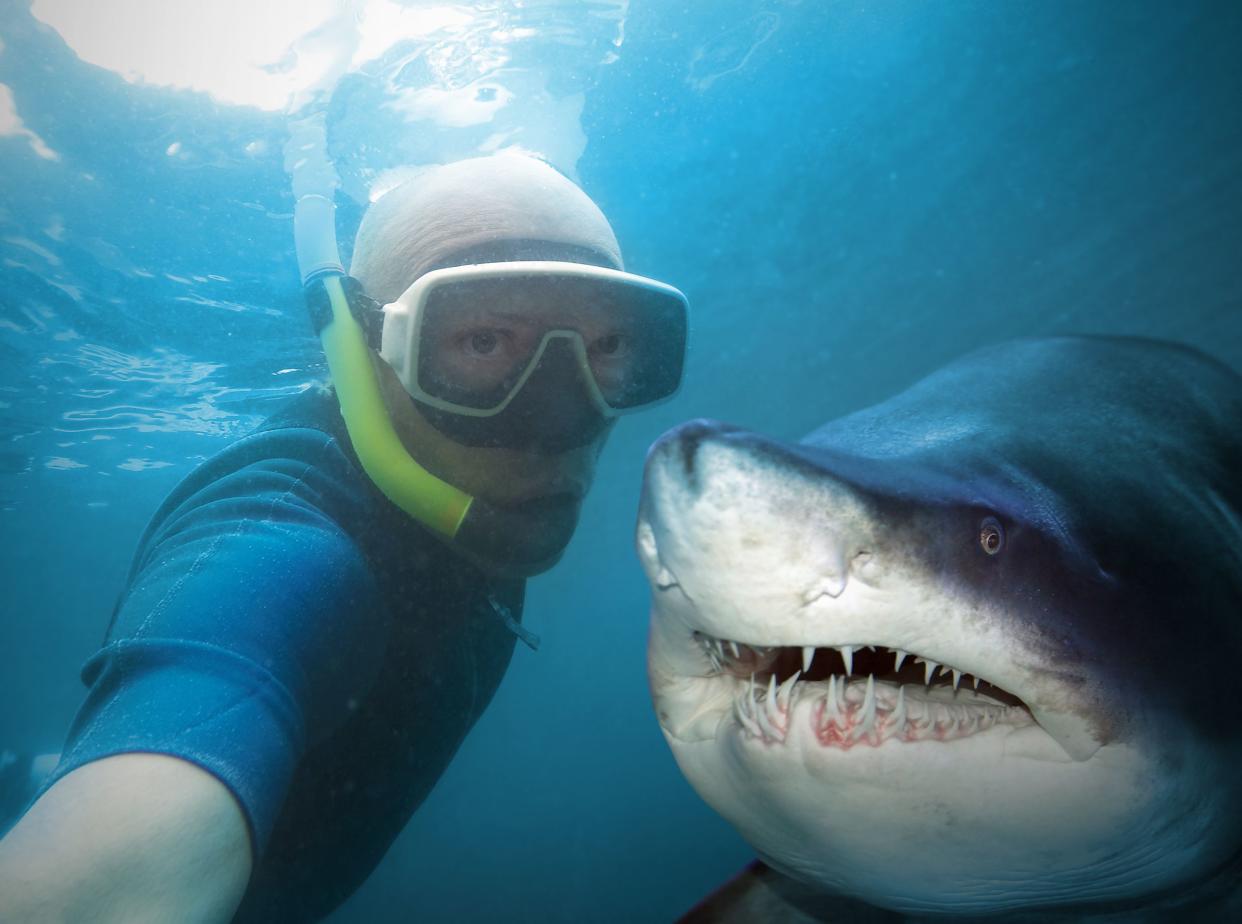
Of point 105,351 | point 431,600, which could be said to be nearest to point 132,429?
point 105,351

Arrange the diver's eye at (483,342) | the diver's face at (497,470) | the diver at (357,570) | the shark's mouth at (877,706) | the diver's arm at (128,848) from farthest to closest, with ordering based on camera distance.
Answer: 1. the diver's eye at (483,342)
2. the diver's face at (497,470)
3. the shark's mouth at (877,706)
4. the diver at (357,570)
5. the diver's arm at (128,848)

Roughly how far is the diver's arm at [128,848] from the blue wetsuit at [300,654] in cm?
5

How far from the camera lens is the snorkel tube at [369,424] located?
8.42 ft

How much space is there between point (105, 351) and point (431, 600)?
47.2 feet

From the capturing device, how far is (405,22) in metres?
7.73

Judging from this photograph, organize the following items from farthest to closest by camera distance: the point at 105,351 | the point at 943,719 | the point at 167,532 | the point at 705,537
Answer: the point at 105,351, the point at 167,532, the point at 943,719, the point at 705,537

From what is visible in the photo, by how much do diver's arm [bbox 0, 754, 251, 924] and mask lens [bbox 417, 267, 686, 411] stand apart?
179cm

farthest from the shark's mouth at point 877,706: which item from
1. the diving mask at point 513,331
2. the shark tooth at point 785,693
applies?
the diving mask at point 513,331

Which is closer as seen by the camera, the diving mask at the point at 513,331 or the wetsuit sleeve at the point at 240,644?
the wetsuit sleeve at the point at 240,644

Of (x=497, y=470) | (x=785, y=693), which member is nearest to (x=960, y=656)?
(x=785, y=693)

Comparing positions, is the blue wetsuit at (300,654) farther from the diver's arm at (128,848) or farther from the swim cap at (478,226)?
the swim cap at (478,226)

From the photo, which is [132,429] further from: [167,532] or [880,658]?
[880,658]

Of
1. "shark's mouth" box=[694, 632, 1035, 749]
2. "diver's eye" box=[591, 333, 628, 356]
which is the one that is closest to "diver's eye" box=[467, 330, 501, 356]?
"diver's eye" box=[591, 333, 628, 356]

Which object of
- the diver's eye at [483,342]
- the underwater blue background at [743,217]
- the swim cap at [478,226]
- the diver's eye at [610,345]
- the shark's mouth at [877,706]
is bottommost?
the shark's mouth at [877,706]
